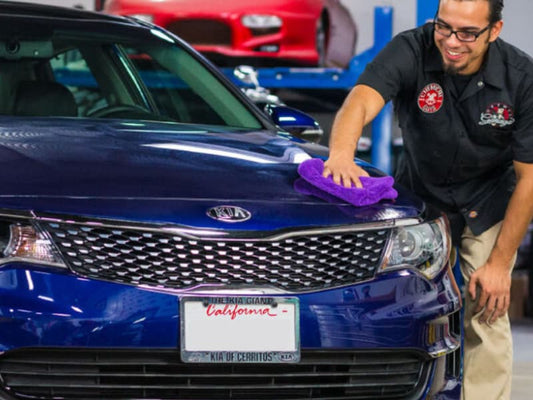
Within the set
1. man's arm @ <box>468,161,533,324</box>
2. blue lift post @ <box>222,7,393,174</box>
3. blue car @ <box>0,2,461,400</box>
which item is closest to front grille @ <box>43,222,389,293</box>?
blue car @ <box>0,2,461,400</box>

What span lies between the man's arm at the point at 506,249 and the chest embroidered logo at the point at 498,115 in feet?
0.50

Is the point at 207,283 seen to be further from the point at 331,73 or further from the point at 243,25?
the point at 331,73

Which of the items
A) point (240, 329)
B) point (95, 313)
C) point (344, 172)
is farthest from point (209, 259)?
point (344, 172)

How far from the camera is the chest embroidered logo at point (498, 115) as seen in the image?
12.1 ft

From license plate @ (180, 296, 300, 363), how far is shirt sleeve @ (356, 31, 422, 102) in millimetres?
1090

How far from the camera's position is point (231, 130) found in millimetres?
3859

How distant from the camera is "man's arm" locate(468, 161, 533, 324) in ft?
11.8

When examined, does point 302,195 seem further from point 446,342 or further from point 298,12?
point 298,12

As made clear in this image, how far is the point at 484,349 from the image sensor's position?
12.6ft

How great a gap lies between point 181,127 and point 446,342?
1.18 m

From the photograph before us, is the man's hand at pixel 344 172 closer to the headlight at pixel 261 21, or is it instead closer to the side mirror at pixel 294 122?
the side mirror at pixel 294 122

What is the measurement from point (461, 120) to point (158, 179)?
119 cm

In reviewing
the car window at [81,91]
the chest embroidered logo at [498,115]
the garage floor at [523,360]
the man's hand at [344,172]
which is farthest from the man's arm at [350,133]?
the garage floor at [523,360]

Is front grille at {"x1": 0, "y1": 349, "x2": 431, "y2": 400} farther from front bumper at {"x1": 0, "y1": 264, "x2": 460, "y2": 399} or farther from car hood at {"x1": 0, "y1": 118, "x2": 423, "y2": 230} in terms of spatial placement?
car hood at {"x1": 0, "y1": 118, "x2": 423, "y2": 230}
